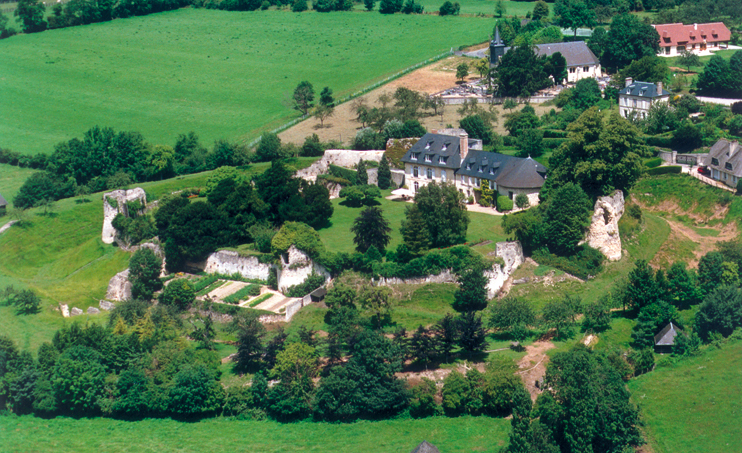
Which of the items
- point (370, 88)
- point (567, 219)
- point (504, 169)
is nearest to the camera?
point (567, 219)

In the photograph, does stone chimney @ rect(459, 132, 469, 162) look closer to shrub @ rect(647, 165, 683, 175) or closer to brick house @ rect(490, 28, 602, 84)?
shrub @ rect(647, 165, 683, 175)

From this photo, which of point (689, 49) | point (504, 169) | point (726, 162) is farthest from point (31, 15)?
point (726, 162)

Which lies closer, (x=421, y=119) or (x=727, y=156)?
(x=727, y=156)

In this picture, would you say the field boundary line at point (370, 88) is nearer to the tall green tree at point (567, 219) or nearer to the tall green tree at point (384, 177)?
the tall green tree at point (384, 177)

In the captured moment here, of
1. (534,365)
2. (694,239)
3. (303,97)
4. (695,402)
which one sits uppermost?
(303,97)

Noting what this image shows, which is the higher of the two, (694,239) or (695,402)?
(694,239)

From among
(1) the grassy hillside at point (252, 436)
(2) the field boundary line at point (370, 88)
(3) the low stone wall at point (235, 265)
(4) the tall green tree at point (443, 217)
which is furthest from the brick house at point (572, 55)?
→ (1) the grassy hillside at point (252, 436)

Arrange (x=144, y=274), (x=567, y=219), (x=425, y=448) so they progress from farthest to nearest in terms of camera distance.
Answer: (x=144, y=274) < (x=567, y=219) < (x=425, y=448)

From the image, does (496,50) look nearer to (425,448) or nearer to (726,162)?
(726,162)
